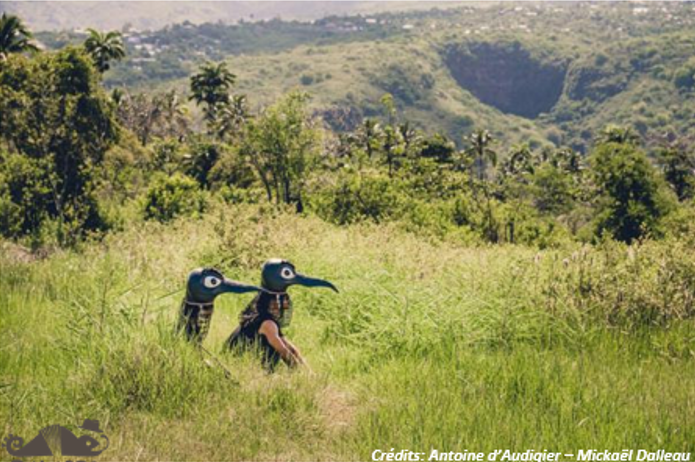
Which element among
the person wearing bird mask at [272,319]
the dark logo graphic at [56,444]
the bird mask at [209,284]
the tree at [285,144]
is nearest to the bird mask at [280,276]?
the person wearing bird mask at [272,319]

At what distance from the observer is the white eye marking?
16.5 feet

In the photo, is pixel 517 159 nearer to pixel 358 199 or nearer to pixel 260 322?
pixel 358 199

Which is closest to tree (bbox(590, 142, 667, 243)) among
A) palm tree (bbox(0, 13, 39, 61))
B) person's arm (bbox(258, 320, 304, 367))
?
palm tree (bbox(0, 13, 39, 61))

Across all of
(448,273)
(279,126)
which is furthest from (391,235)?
(279,126)

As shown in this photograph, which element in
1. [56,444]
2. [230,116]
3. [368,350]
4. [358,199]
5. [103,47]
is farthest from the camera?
[230,116]

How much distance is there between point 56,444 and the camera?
11.9 feet

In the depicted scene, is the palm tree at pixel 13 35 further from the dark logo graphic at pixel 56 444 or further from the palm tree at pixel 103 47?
the dark logo graphic at pixel 56 444

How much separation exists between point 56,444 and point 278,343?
179 cm

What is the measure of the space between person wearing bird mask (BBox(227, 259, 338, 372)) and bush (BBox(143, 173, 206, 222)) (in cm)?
2516

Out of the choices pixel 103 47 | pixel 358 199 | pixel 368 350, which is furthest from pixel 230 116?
pixel 368 350

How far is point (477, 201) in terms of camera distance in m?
41.7

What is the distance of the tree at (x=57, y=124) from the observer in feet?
85.2

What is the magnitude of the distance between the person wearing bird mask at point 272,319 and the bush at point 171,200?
25.2 meters

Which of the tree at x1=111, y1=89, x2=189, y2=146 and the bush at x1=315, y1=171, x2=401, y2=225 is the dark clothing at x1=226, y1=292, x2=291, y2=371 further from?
the tree at x1=111, y1=89, x2=189, y2=146
